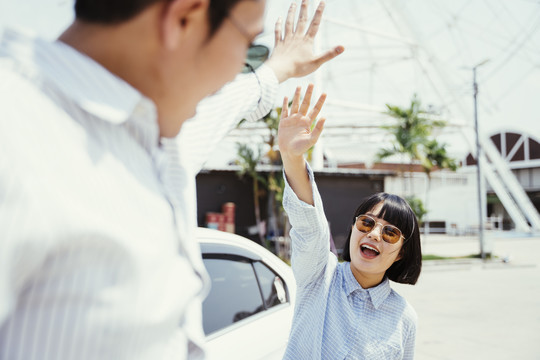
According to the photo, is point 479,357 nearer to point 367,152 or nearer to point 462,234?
point 462,234

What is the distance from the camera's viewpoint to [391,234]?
7.16 ft

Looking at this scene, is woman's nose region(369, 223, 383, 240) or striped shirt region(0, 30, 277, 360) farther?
woman's nose region(369, 223, 383, 240)

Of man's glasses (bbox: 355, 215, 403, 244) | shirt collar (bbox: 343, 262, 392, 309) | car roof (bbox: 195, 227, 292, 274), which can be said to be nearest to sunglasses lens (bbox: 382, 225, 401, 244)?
man's glasses (bbox: 355, 215, 403, 244)

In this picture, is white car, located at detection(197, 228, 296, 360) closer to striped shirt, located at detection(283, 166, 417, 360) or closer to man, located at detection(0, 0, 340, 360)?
striped shirt, located at detection(283, 166, 417, 360)

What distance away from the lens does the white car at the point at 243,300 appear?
7.91 ft

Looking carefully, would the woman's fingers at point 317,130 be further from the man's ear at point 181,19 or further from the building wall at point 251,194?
the building wall at point 251,194

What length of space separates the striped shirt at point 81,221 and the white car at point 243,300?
1708 mm

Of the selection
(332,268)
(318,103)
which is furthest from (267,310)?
(318,103)

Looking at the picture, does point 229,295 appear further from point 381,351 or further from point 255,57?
point 255,57

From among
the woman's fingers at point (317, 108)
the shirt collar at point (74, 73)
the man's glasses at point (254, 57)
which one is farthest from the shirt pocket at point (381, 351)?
the shirt collar at point (74, 73)

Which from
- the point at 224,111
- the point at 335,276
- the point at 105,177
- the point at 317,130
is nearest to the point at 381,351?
the point at 335,276

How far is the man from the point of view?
22.6 inches

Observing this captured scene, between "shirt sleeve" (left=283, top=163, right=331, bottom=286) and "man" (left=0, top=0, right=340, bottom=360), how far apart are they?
0.99m

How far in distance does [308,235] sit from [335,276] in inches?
12.6
